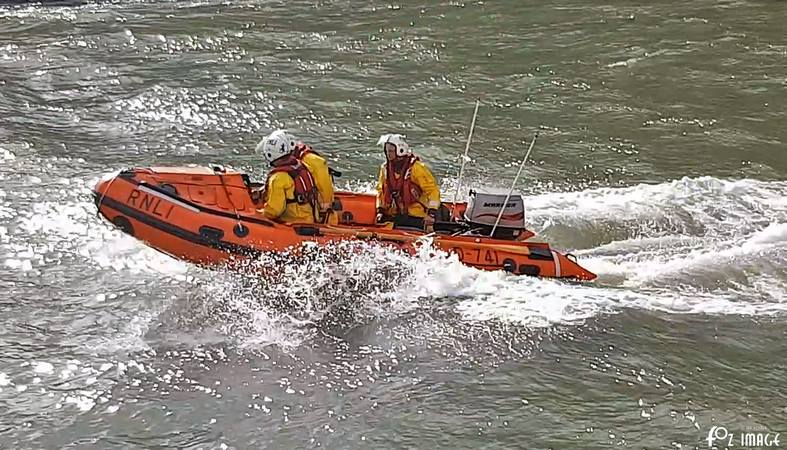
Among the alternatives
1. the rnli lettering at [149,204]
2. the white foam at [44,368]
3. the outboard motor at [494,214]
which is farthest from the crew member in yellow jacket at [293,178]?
the white foam at [44,368]

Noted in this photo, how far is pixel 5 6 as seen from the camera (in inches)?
635

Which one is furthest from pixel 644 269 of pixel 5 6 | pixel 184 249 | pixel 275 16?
pixel 5 6

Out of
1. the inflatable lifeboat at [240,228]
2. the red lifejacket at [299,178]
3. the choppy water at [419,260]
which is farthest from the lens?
the red lifejacket at [299,178]

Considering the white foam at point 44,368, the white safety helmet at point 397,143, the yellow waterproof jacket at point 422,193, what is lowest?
the white foam at point 44,368

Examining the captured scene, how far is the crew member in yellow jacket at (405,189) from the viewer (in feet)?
25.2

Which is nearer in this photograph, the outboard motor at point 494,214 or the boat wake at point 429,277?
the boat wake at point 429,277

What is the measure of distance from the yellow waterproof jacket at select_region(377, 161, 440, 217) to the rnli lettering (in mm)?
1617

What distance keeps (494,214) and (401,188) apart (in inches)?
29.6

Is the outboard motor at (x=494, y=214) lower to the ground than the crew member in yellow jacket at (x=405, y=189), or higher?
lower

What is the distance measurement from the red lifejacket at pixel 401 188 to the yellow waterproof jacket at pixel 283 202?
67 centimetres

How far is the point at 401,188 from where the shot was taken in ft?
25.4

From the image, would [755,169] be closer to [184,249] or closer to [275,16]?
[184,249]

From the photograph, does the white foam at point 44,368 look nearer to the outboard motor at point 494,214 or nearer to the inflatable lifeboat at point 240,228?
the inflatable lifeboat at point 240,228

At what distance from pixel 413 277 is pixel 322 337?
0.90 meters
